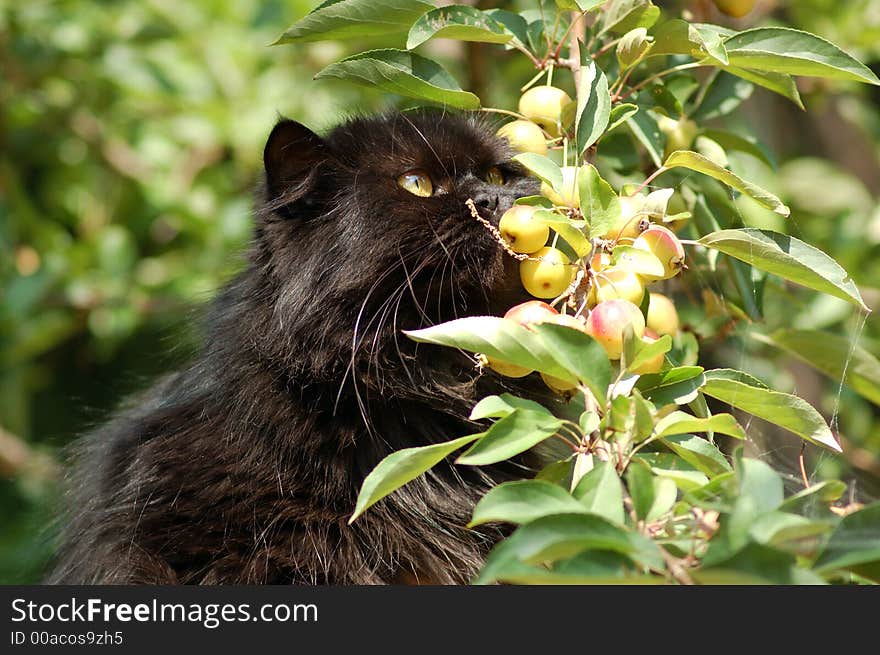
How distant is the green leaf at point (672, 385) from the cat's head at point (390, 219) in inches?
19.8

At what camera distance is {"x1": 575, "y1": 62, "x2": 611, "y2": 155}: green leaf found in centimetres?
145

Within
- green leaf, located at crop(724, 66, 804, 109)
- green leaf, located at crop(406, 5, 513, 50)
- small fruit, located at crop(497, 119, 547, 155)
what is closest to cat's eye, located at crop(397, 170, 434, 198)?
small fruit, located at crop(497, 119, 547, 155)

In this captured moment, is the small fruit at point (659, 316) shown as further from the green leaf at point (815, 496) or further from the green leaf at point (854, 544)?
the green leaf at point (854, 544)

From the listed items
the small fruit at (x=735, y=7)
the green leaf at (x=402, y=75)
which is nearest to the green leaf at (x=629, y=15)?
the green leaf at (x=402, y=75)

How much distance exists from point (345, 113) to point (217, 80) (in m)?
1.58

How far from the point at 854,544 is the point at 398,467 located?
19.6 inches

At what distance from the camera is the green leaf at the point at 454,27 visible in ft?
5.16

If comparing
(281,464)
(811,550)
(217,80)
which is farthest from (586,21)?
(217,80)

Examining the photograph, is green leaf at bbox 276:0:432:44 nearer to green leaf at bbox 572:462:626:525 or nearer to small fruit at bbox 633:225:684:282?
small fruit at bbox 633:225:684:282

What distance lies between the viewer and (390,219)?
6.38 ft

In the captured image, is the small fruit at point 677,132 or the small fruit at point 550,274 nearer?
the small fruit at point 550,274

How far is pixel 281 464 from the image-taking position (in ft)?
6.32

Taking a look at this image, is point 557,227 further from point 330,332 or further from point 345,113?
point 345,113

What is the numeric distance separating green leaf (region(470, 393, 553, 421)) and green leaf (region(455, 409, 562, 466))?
0.01m
